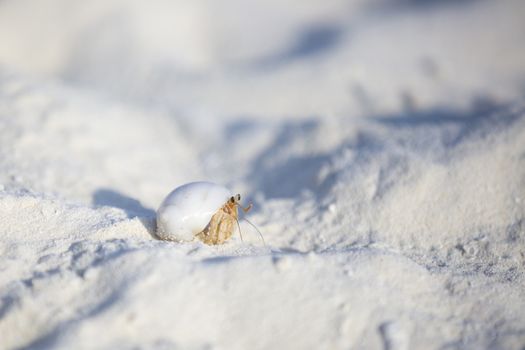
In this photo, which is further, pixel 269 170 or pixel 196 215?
pixel 269 170

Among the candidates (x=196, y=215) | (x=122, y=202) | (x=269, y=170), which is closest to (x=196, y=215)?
(x=196, y=215)

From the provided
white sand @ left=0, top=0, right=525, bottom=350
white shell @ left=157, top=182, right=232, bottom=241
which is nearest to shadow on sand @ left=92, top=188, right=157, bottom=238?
white sand @ left=0, top=0, right=525, bottom=350

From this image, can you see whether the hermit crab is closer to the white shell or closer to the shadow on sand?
the white shell

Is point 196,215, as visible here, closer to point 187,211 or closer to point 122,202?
point 187,211

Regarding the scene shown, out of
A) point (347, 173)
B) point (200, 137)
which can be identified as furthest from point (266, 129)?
point (347, 173)

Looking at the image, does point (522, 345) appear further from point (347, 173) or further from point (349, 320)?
point (347, 173)

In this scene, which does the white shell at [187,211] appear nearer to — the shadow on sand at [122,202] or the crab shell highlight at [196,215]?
the crab shell highlight at [196,215]
